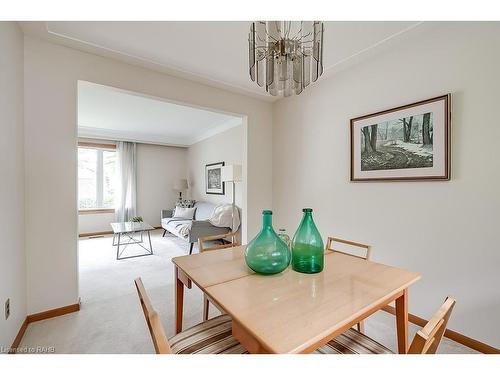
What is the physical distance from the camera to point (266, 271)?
1.17 metres

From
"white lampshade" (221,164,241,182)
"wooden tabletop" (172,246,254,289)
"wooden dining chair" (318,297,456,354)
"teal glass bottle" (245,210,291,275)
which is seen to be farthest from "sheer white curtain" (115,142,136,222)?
"wooden dining chair" (318,297,456,354)

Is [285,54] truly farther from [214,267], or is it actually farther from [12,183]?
[12,183]

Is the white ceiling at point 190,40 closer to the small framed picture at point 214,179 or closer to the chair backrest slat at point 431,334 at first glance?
the chair backrest slat at point 431,334

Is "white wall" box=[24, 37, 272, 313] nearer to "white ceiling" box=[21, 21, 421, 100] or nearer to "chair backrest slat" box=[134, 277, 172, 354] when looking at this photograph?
"white ceiling" box=[21, 21, 421, 100]

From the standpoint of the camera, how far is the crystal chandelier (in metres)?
1.20

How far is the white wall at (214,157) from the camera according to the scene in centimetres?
440

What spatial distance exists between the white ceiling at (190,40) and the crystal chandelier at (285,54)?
2.17 feet

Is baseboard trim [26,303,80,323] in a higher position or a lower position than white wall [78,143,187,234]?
lower

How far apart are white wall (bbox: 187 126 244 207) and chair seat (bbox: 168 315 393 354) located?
2746 mm

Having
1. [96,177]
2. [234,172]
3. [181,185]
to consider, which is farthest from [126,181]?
[234,172]

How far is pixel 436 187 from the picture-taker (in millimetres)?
1721

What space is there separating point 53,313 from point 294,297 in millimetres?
2143
